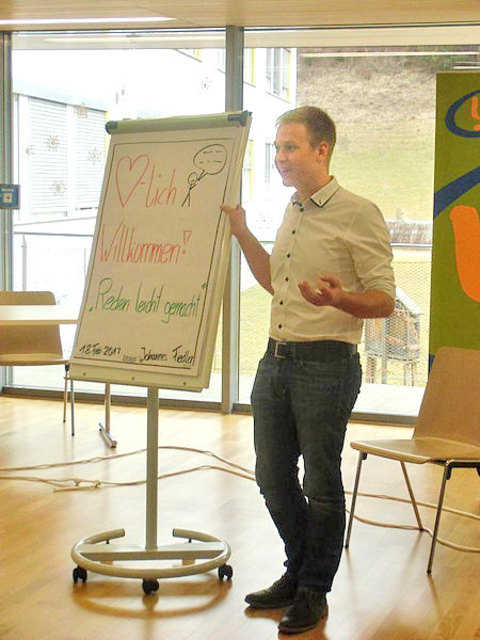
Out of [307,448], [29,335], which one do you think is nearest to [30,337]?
[29,335]

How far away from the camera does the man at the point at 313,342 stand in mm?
3355

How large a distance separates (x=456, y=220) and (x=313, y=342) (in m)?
2.89

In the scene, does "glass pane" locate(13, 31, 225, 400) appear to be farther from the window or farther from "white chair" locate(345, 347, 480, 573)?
"white chair" locate(345, 347, 480, 573)

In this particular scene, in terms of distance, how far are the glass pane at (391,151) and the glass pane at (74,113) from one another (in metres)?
0.65

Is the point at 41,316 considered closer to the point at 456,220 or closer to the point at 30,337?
the point at 30,337

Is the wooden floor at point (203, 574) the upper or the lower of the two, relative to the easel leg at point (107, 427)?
lower

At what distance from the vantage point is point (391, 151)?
7.20m

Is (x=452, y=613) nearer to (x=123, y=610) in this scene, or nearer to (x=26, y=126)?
(x=123, y=610)

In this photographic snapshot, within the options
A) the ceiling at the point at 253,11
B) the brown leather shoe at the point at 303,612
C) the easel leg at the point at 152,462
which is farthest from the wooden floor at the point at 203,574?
the ceiling at the point at 253,11

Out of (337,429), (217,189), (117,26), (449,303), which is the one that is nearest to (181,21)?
(117,26)

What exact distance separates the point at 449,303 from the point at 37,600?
3.19 metres

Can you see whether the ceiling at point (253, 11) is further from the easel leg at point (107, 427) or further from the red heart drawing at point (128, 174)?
the red heart drawing at point (128, 174)

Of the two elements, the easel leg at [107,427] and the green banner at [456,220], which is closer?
the green banner at [456,220]

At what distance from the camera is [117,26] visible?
24.4 feet
